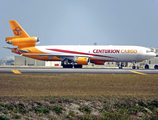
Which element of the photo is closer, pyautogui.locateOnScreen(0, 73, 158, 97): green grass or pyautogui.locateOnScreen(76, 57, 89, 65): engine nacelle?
pyautogui.locateOnScreen(0, 73, 158, 97): green grass

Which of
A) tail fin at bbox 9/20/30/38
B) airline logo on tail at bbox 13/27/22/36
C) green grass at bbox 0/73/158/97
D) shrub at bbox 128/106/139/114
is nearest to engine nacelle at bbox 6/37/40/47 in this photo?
tail fin at bbox 9/20/30/38

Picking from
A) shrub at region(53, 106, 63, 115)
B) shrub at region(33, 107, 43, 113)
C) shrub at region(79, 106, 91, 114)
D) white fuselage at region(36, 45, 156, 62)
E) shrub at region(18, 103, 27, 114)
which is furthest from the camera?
white fuselage at region(36, 45, 156, 62)

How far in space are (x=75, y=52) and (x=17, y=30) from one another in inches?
587

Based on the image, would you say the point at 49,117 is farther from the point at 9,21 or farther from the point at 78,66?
the point at 9,21

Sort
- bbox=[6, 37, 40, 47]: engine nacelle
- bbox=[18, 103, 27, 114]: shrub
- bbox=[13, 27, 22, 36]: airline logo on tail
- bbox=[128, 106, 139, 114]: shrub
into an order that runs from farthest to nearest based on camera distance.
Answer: bbox=[13, 27, 22, 36]: airline logo on tail, bbox=[6, 37, 40, 47]: engine nacelle, bbox=[128, 106, 139, 114]: shrub, bbox=[18, 103, 27, 114]: shrub

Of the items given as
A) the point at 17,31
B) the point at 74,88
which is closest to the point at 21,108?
the point at 74,88

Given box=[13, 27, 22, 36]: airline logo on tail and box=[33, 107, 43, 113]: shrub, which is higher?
box=[13, 27, 22, 36]: airline logo on tail

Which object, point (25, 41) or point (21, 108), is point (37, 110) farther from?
point (25, 41)

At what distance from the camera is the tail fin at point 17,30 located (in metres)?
56.8

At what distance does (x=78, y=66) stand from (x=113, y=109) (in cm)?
3859

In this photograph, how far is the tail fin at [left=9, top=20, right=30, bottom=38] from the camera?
186 ft

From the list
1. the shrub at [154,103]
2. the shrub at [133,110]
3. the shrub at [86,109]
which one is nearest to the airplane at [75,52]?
the shrub at [154,103]

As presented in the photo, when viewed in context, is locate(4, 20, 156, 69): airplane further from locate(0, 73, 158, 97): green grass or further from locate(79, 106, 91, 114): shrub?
locate(79, 106, 91, 114): shrub

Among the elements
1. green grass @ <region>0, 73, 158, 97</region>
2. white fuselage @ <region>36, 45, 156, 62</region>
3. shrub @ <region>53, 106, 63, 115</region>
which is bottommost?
shrub @ <region>53, 106, 63, 115</region>
